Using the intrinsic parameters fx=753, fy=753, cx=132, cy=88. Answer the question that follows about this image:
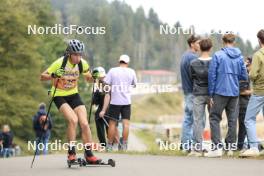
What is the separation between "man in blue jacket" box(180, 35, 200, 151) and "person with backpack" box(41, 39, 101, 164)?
8.73ft

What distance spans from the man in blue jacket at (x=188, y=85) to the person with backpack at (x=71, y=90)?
266 centimetres

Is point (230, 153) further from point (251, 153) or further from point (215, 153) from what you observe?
point (251, 153)

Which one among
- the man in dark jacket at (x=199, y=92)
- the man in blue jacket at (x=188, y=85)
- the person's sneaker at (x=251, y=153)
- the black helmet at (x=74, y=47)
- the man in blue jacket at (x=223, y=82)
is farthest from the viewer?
the man in blue jacket at (x=188, y=85)

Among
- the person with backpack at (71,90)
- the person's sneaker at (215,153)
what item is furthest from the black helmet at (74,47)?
the person's sneaker at (215,153)

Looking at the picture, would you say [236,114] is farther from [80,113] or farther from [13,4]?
[13,4]

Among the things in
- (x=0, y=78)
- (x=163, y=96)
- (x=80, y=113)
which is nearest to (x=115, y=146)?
(x=80, y=113)

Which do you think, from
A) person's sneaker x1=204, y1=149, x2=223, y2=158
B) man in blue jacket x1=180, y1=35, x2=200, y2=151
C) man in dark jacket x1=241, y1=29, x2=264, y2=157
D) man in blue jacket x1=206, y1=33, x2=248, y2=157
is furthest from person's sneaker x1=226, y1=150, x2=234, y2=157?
man in blue jacket x1=180, y1=35, x2=200, y2=151

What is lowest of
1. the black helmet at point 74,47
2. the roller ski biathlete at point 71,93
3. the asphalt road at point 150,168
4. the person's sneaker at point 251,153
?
the asphalt road at point 150,168

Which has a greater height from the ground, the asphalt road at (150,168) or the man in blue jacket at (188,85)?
the man in blue jacket at (188,85)

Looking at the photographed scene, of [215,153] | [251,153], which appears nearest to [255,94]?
[251,153]

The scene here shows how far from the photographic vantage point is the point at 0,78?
58094mm

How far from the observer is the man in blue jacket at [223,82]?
13.4 meters

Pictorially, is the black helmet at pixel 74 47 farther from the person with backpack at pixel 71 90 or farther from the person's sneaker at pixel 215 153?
the person's sneaker at pixel 215 153

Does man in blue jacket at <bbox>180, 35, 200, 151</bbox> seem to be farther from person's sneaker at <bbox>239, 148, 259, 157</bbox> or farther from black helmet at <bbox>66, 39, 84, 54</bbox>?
black helmet at <bbox>66, 39, 84, 54</bbox>
